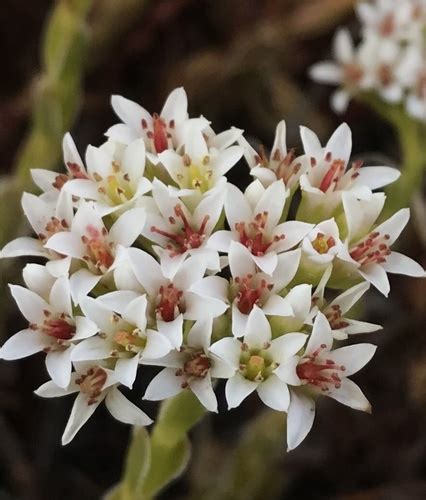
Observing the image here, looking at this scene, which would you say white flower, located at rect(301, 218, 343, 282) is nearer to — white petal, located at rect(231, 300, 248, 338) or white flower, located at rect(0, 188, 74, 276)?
white petal, located at rect(231, 300, 248, 338)

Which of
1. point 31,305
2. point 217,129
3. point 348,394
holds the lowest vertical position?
point 217,129

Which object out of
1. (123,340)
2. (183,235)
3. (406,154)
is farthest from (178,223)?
(406,154)

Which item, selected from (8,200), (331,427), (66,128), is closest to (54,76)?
(66,128)

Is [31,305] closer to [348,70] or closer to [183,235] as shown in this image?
[183,235]

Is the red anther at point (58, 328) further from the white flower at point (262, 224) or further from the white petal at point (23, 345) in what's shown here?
the white flower at point (262, 224)

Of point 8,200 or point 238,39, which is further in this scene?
point 238,39

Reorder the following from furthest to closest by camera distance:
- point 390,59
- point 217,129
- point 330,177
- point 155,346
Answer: point 217,129 → point 390,59 → point 330,177 → point 155,346

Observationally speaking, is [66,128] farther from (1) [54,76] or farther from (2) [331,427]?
(2) [331,427]

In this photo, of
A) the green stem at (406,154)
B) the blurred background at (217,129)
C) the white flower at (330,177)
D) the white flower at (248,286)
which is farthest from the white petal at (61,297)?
the green stem at (406,154)
